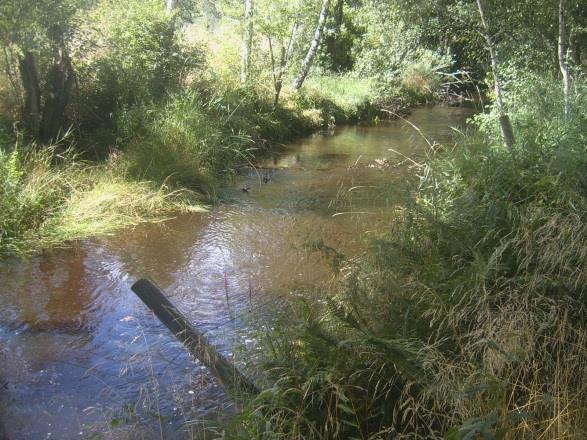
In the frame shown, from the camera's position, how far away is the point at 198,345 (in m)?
3.38

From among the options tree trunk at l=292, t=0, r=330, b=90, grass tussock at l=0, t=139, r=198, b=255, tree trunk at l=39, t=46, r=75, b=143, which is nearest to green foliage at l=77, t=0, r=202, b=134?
tree trunk at l=39, t=46, r=75, b=143

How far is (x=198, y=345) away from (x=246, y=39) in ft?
36.6

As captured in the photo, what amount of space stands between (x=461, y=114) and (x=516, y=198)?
14928mm

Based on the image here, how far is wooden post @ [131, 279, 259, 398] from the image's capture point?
3.24 metres

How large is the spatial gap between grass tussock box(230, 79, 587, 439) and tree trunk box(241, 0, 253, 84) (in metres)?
9.26

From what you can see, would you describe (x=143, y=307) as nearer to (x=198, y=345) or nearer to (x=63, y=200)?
(x=198, y=345)

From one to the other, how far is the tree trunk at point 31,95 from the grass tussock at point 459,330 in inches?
233

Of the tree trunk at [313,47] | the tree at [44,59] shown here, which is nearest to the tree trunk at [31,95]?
the tree at [44,59]

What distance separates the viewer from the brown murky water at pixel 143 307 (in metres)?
3.62

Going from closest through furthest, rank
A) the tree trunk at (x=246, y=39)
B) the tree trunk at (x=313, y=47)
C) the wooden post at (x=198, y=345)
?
the wooden post at (x=198, y=345) < the tree trunk at (x=246, y=39) < the tree trunk at (x=313, y=47)

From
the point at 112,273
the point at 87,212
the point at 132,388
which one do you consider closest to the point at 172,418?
the point at 132,388

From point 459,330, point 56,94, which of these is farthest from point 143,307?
point 56,94

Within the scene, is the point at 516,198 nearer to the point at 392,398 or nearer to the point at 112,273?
the point at 392,398

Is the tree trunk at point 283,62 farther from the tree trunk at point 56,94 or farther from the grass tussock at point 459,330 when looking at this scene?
the grass tussock at point 459,330
